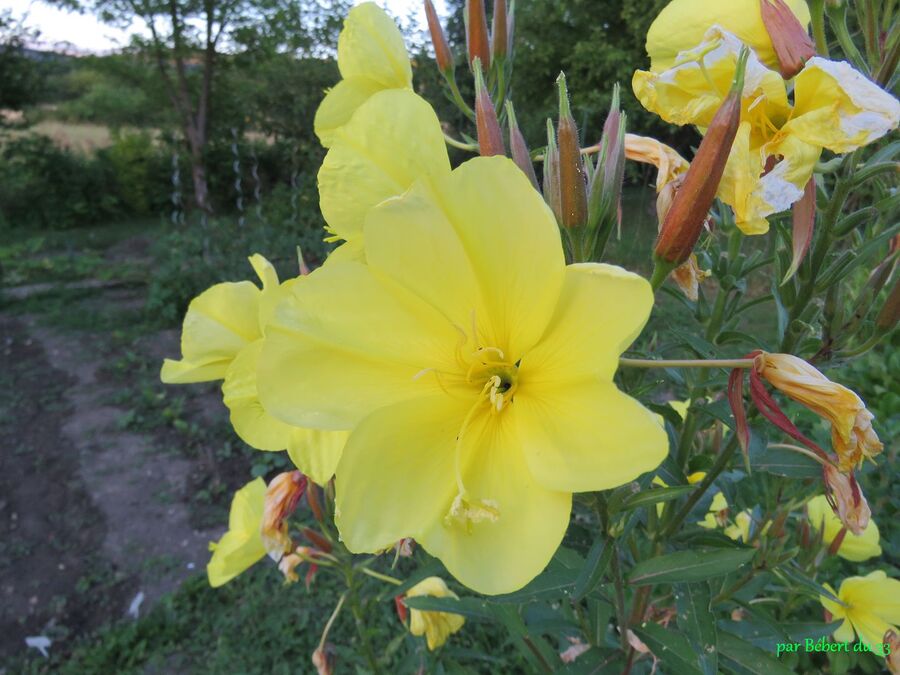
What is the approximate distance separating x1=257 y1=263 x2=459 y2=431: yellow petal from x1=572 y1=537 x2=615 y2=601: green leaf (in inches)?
14.2

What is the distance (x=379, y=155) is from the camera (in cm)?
A: 69

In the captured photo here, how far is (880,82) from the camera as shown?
81cm

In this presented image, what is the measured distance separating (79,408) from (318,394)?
4.85m

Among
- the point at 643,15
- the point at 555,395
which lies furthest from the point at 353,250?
the point at 643,15

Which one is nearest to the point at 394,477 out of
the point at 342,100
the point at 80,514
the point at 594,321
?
the point at 594,321

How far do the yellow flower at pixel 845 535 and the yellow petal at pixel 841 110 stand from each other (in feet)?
3.73

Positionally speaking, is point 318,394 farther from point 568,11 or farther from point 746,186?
point 568,11

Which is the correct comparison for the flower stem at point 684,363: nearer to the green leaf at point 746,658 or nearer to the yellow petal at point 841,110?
the yellow petal at point 841,110

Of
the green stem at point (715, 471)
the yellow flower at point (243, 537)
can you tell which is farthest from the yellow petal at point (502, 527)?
the yellow flower at point (243, 537)

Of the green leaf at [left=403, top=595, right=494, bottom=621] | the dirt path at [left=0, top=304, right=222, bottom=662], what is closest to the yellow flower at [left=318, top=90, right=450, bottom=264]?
the green leaf at [left=403, top=595, right=494, bottom=621]

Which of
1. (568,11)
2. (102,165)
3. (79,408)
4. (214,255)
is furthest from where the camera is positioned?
(102,165)

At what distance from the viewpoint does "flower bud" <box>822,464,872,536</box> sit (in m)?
0.79

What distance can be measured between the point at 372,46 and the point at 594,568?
0.73 meters

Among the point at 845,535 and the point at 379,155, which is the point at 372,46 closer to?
the point at 379,155
